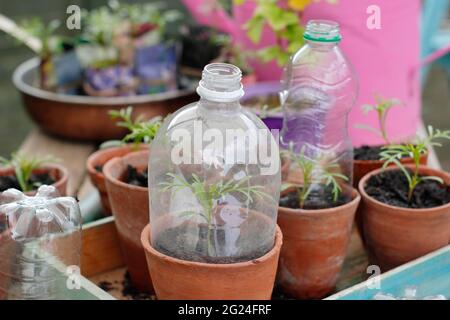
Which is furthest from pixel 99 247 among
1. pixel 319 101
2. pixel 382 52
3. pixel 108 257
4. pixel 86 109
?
pixel 382 52

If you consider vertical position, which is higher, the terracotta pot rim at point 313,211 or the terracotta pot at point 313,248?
the terracotta pot rim at point 313,211

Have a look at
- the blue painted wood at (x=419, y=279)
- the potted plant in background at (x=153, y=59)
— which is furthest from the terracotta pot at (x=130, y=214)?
Answer: the potted plant in background at (x=153, y=59)

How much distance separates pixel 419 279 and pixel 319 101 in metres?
0.33

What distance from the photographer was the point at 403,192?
1.16 m

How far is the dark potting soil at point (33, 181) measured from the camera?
49.3 inches

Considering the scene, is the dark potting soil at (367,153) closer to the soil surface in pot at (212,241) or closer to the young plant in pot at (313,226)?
the young plant in pot at (313,226)

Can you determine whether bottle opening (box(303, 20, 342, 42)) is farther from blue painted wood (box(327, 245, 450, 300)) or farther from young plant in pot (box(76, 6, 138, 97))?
young plant in pot (box(76, 6, 138, 97))

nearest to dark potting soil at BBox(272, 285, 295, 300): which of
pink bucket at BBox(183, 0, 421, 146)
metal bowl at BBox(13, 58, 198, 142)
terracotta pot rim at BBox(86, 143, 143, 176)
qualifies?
terracotta pot rim at BBox(86, 143, 143, 176)

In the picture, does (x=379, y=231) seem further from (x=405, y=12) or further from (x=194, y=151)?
(x=405, y=12)

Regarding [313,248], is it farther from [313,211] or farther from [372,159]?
[372,159]

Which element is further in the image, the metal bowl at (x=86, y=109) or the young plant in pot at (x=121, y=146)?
the metal bowl at (x=86, y=109)

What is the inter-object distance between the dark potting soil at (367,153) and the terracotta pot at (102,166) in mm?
363

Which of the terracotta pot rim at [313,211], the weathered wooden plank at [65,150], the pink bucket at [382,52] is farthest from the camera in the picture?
the weathered wooden plank at [65,150]

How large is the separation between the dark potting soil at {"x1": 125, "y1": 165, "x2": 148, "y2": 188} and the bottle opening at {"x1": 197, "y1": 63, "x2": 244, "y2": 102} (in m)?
0.30
